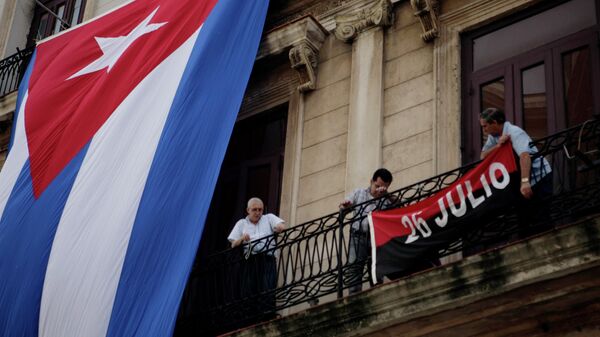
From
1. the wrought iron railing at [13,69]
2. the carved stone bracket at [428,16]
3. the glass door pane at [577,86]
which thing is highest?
the wrought iron railing at [13,69]

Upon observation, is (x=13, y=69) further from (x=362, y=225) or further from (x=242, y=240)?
(x=362, y=225)

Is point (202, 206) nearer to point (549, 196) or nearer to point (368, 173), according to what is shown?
point (368, 173)

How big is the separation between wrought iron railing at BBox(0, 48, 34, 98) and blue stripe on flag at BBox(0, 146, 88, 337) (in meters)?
4.20

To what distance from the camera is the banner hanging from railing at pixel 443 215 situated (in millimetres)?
8789

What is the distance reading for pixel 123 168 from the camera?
11109mm

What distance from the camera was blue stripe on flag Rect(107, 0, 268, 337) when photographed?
9.83 m

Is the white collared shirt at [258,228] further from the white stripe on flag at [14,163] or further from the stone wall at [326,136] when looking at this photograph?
the white stripe on flag at [14,163]

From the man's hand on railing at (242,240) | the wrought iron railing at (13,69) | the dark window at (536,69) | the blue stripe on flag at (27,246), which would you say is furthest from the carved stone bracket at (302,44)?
the wrought iron railing at (13,69)

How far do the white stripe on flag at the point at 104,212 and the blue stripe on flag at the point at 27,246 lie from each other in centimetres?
13

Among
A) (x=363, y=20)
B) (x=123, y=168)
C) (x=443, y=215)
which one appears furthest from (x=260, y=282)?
(x=363, y=20)

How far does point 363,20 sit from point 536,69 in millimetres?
2351

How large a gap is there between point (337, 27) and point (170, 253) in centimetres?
384

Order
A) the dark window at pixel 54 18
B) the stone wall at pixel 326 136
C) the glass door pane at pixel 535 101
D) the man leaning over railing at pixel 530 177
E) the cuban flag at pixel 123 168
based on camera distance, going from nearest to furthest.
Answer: the man leaning over railing at pixel 530 177
the cuban flag at pixel 123 168
the glass door pane at pixel 535 101
the stone wall at pixel 326 136
the dark window at pixel 54 18

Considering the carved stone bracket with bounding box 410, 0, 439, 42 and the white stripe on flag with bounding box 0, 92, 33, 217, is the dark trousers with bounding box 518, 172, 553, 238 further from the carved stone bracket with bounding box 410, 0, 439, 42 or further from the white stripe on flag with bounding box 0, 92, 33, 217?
the white stripe on flag with bounding box 0, 92, 33, 217
